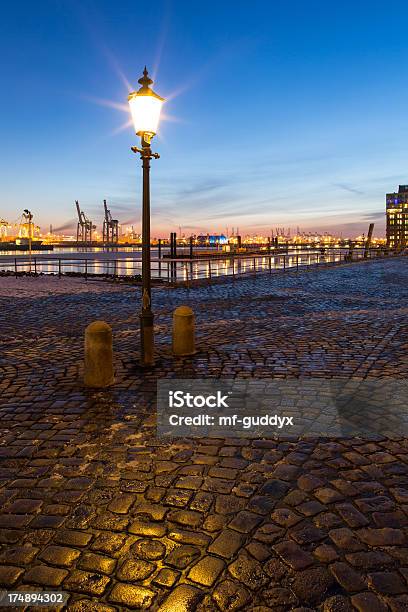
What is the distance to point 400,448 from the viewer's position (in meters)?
3.95

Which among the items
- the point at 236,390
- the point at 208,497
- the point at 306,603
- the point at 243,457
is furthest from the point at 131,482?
the point at 236,390

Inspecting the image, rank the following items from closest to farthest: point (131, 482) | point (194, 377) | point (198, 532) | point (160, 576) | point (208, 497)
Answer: point (160, 576), point (198, 532), point (208, 497), point (131, 482), point (194, 377)

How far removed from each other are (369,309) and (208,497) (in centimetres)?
1042

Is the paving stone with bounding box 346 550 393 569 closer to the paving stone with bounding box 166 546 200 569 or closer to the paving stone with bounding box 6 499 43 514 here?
the paving stone with bounding box 166 546 200 569

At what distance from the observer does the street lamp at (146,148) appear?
6160 mm

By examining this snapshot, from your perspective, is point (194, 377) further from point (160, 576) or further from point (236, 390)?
point (160, 576)

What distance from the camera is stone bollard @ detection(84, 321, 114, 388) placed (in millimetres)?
5777

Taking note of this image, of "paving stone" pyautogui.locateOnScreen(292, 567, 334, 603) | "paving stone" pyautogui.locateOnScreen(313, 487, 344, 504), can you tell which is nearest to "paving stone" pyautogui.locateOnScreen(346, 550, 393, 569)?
"paving stone" pyautogui.locateOnScreen(292, 567, 334, 603)

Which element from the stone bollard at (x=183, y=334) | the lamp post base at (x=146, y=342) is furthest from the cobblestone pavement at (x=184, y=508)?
the stone bollard at (x=183, y=334)
